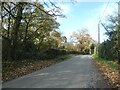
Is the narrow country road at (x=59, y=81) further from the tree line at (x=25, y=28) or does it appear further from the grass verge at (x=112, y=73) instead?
the tree line at (x=25, y=28)

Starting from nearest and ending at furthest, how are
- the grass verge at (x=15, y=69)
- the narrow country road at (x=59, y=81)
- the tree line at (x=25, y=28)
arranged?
1. the narrow country road at (x=59, y=81)
2. the grass verge at (x=15, y=69)
3. the tree line at (x=25, y=28)

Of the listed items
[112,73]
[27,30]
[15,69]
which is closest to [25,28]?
[27,30]

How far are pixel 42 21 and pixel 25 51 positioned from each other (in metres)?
6.37

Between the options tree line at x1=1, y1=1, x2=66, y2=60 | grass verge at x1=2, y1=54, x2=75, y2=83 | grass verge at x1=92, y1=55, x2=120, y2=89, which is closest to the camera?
grass verge at x1=92, y1=55, x2=120, y2=89

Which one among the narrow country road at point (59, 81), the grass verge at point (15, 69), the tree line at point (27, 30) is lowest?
→ the narrow country road at point (59, 81)

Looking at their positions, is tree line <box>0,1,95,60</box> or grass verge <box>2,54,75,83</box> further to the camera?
tree line <box>0,1,95,60</box>

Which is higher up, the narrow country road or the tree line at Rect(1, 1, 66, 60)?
the tree line at Rect(1, 1, 66, 60)

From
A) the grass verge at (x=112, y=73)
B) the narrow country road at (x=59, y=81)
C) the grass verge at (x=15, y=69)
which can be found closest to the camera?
the narrow country road at (x=59, y=81)

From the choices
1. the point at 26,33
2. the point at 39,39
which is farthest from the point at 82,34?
the point at 26,33

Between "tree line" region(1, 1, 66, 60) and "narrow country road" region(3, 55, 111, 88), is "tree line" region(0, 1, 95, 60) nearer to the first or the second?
"tree line" region(1, 1, 66, 60)

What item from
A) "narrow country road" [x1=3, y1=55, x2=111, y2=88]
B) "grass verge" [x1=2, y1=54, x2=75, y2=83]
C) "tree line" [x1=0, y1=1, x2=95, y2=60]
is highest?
"tree line" [x1=0, y1=1, x2=95, y2=60]

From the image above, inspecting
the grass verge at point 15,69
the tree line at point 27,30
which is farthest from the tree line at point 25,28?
the grass verge at point 15,69

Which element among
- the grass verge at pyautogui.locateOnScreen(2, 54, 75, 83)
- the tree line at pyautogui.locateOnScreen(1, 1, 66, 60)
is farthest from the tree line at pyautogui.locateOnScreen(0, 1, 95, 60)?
the grass verge at pyautogui.locateOnScreen(2, 54, 75, 83)

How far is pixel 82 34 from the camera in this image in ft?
362
